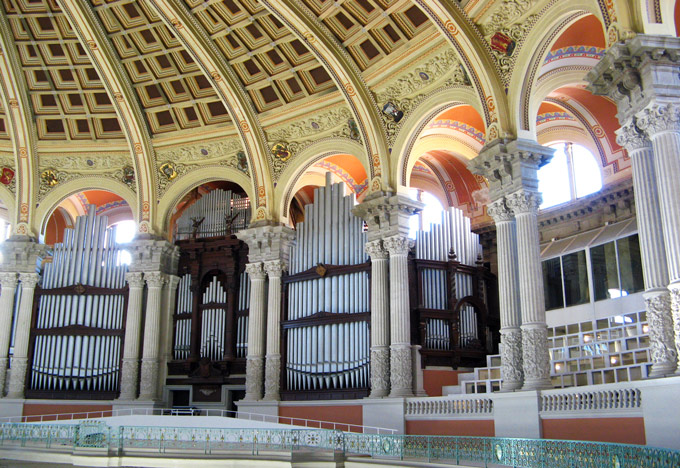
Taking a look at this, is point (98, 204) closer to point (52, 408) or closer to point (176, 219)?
point (176, 219)

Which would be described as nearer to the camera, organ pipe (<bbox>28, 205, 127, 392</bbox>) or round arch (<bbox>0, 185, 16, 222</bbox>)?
organ pipe (<bbox>28, 205, 127, 392</bbox>)

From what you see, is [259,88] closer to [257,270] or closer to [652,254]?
[257,270]

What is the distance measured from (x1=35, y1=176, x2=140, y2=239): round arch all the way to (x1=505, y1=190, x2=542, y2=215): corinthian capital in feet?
47.5

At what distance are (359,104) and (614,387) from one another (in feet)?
37.5

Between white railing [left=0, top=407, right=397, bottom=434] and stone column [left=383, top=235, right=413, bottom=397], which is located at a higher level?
stone column [left=383, top=235, right=413, bottom=397]

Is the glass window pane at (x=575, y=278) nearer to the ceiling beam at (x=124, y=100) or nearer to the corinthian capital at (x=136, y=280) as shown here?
the ceiling beam at (x=124, y=100)

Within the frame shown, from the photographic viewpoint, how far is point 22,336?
24.5 metres

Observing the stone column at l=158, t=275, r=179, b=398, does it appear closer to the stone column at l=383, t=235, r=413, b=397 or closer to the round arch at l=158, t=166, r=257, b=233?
the round arch at l=158, t=166, r=257, b=233

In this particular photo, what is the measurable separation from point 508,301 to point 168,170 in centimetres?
1397

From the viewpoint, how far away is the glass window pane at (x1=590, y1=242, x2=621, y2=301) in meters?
19.7

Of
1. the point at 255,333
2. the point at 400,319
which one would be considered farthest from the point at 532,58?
the point at 255,333

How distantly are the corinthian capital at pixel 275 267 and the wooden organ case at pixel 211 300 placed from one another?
5.48 feet

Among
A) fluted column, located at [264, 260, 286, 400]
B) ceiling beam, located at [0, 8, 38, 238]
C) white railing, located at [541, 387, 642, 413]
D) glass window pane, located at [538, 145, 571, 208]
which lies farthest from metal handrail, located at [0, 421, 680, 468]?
glass window pane, located at [538, 145, 571, 208]

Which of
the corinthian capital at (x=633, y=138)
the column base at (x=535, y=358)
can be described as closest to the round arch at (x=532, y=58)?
the corinthian capital at (x=633, y=138)
